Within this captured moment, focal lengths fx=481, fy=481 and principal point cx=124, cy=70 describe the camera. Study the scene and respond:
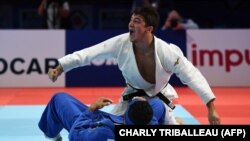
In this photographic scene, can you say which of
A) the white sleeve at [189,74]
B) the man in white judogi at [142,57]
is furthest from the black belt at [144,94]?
the white sleeve at [189,74]

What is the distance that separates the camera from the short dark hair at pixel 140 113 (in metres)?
3.95

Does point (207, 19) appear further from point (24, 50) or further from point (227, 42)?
point (24, 50)

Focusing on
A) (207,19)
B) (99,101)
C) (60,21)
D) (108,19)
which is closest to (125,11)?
(108,19)

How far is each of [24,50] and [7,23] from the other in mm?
7122

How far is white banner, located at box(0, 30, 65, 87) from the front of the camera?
11.2 m

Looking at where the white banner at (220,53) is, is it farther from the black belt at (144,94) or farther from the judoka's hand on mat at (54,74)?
the judoka's hand on mat at (54,74)

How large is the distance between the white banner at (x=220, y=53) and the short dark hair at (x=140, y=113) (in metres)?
7.48

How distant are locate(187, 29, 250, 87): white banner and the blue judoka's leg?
671 cm

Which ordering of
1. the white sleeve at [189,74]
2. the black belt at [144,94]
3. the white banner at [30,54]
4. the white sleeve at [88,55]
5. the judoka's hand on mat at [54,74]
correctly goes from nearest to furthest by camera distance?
the white sleeve at [189,74] < the judoka's hand on mat at [54,74] < the white sleeve at [88,55] < the black belt at [144,94] < the white banner at [30,54]

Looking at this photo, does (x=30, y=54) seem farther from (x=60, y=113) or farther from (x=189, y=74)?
(x=189, y=74)

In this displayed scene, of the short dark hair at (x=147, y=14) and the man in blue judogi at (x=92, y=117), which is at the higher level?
the short dark hair at (x=147, y=14)

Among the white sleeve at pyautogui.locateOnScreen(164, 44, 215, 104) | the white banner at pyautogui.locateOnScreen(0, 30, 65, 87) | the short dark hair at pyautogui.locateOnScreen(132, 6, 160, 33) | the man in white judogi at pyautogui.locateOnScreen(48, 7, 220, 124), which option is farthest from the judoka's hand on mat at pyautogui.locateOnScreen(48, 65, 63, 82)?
A: the white banner at pyautogui.locateOnScreen(0, 30, 65, 87)

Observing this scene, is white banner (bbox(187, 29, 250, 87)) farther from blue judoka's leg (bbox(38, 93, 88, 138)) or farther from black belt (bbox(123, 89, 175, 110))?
blue judoka's leg (bbox(38, 93, 88, 138))

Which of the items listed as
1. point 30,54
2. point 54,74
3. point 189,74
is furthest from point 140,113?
point 30,54
